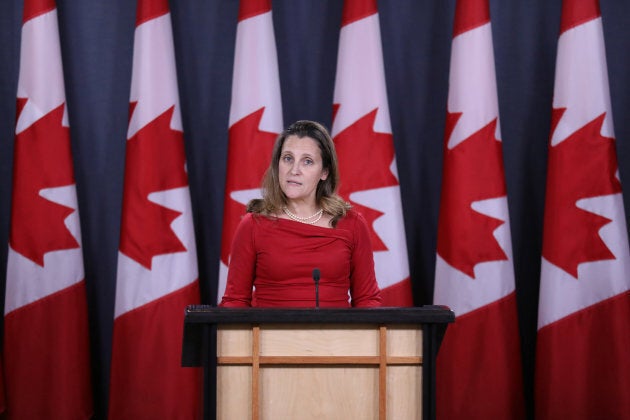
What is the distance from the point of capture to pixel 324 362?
156 centimetres

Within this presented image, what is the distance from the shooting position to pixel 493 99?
3430 millimetres

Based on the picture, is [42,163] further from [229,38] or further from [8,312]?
[229,38]

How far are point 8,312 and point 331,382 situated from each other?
225 cm

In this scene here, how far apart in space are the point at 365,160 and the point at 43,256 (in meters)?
1.50

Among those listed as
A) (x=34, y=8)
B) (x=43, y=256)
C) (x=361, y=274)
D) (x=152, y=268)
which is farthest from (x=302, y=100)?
(x=361, y=274)

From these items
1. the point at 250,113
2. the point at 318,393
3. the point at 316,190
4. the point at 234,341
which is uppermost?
the point at 250,113

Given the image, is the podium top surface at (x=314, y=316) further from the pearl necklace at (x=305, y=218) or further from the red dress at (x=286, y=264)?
the pearl necklace at (x=305, y=218)

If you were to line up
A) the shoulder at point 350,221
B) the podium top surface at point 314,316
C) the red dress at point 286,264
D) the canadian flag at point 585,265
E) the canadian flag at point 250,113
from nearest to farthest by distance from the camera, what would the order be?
1. the podium top surface at point 314,316
2. the red dress at point 286,264
3. the shoulder at point 350,221
4. the canadian flag at point 585,265
5. the canadian flag at point 250,113

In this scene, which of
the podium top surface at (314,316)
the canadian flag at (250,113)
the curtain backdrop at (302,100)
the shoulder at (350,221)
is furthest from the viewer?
the curtain backdrop at (302,100)

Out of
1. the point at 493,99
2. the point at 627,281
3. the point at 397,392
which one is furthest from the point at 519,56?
the point at 397,392

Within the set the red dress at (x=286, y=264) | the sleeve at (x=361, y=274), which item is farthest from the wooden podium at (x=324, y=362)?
the sleeve at (x=361, y=274)

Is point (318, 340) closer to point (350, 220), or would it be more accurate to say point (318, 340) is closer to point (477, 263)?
point (350, 220)

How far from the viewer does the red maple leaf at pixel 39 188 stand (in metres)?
3.32

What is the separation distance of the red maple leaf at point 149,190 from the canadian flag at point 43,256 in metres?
0.26
